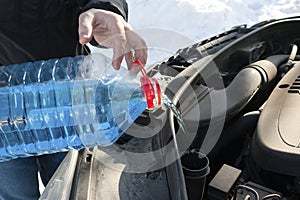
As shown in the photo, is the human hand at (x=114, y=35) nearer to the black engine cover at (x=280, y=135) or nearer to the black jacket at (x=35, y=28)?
the black jacket at (x=35, y=28)

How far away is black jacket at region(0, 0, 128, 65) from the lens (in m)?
1.00

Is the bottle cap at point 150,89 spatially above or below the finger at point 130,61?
below

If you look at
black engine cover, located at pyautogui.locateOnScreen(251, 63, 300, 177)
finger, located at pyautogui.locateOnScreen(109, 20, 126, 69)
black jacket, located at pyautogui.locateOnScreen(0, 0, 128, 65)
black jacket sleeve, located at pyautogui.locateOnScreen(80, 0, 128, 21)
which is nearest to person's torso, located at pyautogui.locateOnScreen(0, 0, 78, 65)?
black jacket, located at pyautogui.locateOnScreen(0, 0, 128, 65)

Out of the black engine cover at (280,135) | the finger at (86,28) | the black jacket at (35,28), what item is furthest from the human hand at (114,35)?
the black engine cover at (280,135)

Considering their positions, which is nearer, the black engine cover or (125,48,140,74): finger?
(125,48,140,74): finger

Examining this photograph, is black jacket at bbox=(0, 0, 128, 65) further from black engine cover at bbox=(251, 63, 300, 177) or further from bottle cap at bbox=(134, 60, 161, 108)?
black engine cover at bbox=(251, 63, 300, 177)

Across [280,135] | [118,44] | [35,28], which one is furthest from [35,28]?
[280,135]

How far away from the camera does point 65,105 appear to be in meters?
0.91

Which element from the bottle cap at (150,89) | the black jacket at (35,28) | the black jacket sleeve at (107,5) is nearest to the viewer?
the bottle cap at (150,89)

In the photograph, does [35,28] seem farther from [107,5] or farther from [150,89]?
[150,89]

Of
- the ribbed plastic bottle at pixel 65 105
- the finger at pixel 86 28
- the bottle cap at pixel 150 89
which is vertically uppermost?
the finger at pixel 86 28

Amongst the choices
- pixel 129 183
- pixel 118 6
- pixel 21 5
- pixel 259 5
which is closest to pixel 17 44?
pixel 21 5

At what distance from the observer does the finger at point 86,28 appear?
75 centimetres

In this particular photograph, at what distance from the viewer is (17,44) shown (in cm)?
103
